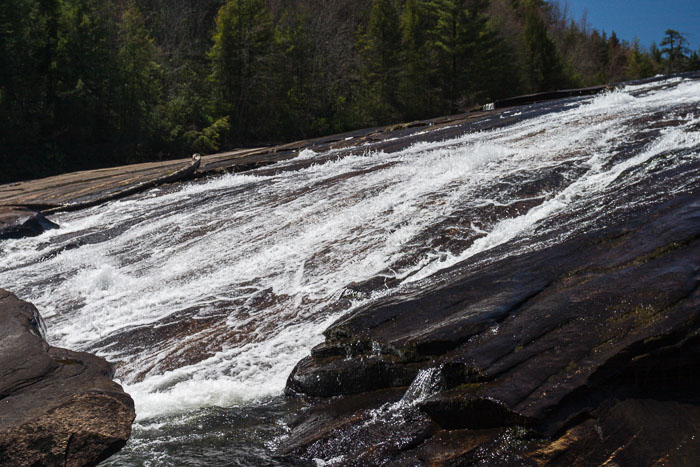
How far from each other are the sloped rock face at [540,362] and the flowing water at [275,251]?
0.59m

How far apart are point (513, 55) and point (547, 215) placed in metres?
37.9

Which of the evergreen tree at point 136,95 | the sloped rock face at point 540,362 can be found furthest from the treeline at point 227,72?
the sloped rock face at point 540,362

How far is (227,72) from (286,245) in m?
27.8

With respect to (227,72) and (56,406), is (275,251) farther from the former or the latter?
(227,72)

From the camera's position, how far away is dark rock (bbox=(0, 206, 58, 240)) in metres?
11.4

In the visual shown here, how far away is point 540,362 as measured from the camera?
3977 millimetres

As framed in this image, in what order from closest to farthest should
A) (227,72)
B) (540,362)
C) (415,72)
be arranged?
(540,362), (227,72), (415,72)

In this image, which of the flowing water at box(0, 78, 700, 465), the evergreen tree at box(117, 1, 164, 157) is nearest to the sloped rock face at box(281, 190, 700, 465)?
the flowing water at box(0, 78, 700, 465)

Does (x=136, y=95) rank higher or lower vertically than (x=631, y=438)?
higher

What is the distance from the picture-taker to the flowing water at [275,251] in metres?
5.41

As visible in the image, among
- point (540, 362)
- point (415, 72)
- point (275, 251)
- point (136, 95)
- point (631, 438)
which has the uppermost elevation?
point (415, 72)

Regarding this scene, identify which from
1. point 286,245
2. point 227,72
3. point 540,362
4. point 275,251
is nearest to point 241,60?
point 227,72

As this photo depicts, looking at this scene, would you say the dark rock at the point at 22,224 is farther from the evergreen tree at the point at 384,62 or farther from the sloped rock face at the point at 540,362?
the evergreen tree at the point at 384,62

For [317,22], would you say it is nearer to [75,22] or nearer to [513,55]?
[513,55]
